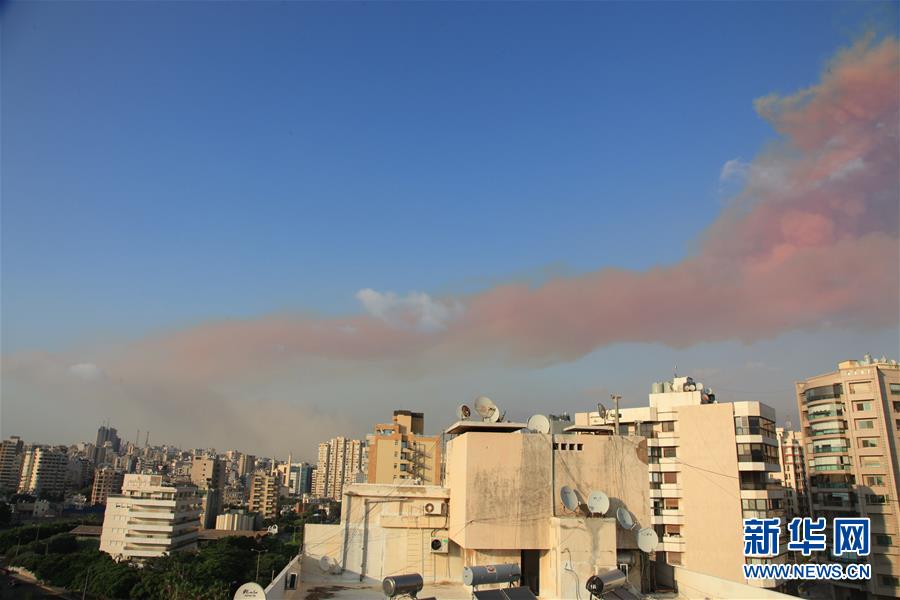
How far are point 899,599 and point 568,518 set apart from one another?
151 ft

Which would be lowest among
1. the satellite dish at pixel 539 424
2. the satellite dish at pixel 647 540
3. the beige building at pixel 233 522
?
the beige building at pixel 233 522

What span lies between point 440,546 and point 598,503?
21.9 ft

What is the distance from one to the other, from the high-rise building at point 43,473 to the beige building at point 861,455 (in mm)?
189799

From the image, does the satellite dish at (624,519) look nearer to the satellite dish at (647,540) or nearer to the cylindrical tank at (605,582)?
the satellite dish at (647,540)

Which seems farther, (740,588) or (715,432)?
(715,432)

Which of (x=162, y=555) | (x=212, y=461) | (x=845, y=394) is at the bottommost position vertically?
(x=162, y=555)

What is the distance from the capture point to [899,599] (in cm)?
4541

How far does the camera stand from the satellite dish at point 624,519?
18516 millimetres

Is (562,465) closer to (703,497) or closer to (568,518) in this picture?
(568,518)

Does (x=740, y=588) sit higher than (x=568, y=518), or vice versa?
(x=568, y=518)

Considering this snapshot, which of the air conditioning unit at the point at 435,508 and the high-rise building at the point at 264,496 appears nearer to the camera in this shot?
the air conditioning unit at the point at 435,508

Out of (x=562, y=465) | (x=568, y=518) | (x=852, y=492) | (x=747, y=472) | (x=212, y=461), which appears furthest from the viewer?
(x=212, y=461)

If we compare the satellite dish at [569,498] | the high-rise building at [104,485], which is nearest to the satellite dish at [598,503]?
the satellite dish at [569,498]

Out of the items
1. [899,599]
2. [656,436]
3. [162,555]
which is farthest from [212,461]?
[899,599]
